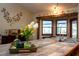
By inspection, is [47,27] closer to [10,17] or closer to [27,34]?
[27,34]

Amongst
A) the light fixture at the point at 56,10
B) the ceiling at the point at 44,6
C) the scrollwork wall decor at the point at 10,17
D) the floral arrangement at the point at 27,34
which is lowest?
the floral arrangement at the point at 27,34

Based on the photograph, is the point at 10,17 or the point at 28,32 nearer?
the point at 28,32

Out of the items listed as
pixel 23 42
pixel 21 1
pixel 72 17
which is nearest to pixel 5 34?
pixel 23 42

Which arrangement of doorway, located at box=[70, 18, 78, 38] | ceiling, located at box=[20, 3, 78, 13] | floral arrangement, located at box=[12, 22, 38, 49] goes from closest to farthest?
floral arrangement, located at box=[12, 22, 38, 49] → ceiling, located at box=[20, 3, 78, 13] → doorway, located at box=[70, 18, 78, 38]

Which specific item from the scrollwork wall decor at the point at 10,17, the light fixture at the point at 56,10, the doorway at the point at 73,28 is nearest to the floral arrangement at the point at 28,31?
the scrollwork wall decor at the point at 10,17

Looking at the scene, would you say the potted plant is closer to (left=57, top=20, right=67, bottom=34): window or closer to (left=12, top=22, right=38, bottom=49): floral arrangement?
(left=12, top=22, right=38, bottom=49): floral arrangement

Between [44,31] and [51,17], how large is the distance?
0.65 feet

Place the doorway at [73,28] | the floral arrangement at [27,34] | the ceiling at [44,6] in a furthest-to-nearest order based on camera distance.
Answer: the doorway at [73,28], the ceiling at [44,6], the floral arrangement at [27,34]

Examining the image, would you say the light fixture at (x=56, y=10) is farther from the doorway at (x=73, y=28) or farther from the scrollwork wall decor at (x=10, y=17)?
the scrollwork wall decor at (x=10, y=17)

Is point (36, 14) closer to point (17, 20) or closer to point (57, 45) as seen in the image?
point (17, 20)

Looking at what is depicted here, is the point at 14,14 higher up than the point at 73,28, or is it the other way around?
the point at 14,14

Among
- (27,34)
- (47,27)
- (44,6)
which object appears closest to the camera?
(27,34)

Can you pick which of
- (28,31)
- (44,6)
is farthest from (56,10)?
(28,31)

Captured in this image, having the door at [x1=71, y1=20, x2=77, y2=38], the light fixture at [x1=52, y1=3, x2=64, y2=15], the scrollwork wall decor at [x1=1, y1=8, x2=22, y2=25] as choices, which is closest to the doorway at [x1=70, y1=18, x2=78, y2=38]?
the door at [x1=71, y1=20, x2=77, y2=38]
